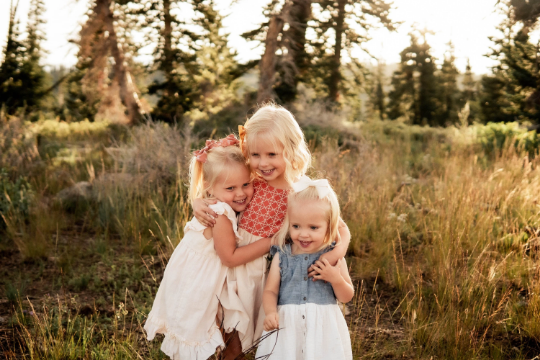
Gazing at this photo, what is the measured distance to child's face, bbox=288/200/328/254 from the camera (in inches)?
79.0

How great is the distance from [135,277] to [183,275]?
197 centimetres

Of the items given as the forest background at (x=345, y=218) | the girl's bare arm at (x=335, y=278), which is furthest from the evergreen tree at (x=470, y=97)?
the girl's bare arm at (x=335, y=278)

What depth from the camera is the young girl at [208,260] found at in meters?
2.20

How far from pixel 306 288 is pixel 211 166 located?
78 cm

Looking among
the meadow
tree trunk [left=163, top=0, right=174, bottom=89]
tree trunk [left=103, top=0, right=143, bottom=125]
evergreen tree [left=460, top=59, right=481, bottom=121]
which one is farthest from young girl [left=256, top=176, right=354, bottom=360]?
evergreen tree [left=460, top=59, right=481, bottom=121]

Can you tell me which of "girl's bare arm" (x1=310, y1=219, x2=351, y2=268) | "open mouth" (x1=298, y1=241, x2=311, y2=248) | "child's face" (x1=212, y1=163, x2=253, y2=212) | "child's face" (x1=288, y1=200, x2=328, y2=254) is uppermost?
"child's face" (x1=212, y1=163, x2=253, y2=212)

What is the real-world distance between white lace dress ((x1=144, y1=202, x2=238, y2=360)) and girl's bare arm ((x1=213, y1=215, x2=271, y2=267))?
4cm

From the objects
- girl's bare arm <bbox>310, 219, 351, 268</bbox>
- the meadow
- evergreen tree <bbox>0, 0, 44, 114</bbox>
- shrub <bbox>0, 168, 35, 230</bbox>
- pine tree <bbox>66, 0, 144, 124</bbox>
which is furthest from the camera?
evergreen tree <bbox>0, 0, 44, 114</bbox>

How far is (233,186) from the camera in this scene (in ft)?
7.40

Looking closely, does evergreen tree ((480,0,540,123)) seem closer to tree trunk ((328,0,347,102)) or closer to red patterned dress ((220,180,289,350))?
tree trunk ((328,0,347,102))

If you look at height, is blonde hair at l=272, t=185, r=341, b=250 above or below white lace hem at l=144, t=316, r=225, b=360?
above

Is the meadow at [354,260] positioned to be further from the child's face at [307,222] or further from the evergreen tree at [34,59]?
the evergreen tree at [34,59]

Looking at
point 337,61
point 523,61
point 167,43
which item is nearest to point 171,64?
point 167,43

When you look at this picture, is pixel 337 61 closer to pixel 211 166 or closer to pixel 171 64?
pixel 171 64
